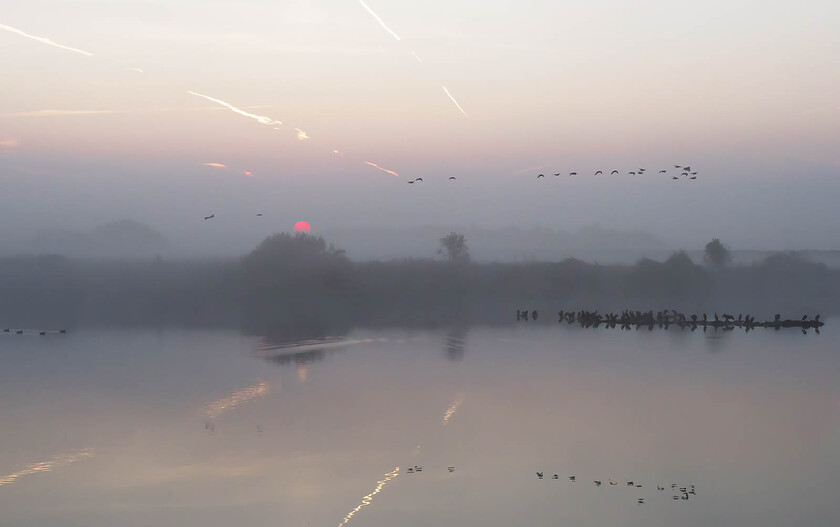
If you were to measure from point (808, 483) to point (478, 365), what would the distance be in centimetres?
2406

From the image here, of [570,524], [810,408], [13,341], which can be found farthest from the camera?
[13,341]

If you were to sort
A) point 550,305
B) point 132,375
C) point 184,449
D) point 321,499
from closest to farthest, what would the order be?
point 321,499, point 184,449, point 132,375, point 550,305

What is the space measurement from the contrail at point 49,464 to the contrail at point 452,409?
11.1m

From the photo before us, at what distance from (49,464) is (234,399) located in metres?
10.6

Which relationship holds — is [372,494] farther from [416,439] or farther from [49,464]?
[49,464]

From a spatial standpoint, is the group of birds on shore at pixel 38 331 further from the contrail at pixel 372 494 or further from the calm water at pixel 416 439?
the contrail at pixel 372 494

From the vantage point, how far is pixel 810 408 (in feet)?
103

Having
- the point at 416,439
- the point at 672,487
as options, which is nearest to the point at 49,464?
the point at 416,439

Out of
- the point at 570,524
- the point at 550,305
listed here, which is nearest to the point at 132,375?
the point at 570,524

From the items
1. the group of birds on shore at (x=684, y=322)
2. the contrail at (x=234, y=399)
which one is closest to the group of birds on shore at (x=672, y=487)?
the contrail at (x=234, y=399)

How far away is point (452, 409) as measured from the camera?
3072 cm

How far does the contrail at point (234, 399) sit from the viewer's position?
30.2m

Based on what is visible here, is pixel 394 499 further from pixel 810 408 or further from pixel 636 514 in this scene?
pixel 810 408

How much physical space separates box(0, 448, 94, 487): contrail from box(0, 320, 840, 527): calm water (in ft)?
0.33
